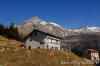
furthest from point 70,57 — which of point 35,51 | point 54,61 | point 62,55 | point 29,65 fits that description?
point 29,65

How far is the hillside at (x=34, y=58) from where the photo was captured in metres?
47.8

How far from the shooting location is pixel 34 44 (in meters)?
66.7

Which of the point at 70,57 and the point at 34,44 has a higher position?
the point at 34,44

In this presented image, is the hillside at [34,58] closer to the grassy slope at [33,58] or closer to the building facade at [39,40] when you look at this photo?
the grassy slope at [33,58]

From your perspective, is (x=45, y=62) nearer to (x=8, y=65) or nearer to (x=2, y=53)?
(x=8, y=65)

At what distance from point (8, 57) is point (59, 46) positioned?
92.4 ft

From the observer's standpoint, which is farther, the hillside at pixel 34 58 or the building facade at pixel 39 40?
the building facade at pixel 39 40

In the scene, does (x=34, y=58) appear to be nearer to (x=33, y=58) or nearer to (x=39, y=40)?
(x=33, y=58)

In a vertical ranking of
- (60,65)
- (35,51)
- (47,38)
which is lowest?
(60,65)

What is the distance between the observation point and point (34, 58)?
50531 mm

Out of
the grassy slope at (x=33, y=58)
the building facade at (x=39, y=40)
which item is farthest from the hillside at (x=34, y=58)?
the building facade at (x=39, y=40)

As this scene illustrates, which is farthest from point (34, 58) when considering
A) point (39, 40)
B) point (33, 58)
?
point (39, 40)

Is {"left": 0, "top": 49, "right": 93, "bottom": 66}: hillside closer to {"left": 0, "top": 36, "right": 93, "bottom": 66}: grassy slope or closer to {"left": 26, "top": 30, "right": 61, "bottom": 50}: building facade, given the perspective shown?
{"left": 0, "top": 36, "right": 93, "bottom": 66}: grassy slope

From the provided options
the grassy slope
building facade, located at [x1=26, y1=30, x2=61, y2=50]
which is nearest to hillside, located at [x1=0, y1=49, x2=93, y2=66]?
the grassy slope
